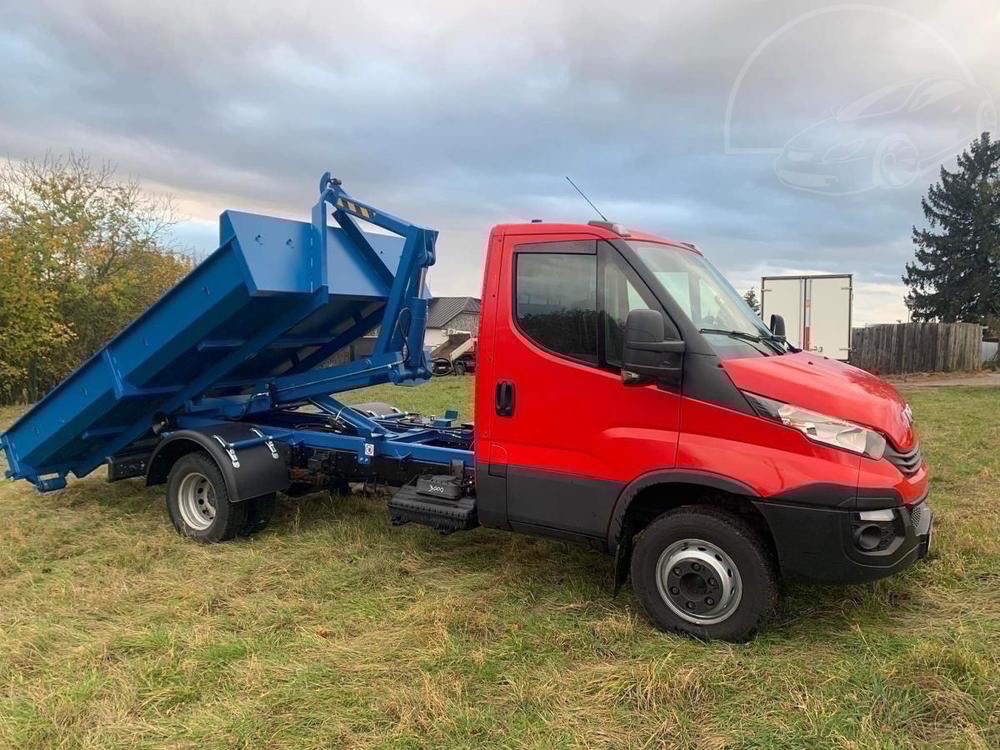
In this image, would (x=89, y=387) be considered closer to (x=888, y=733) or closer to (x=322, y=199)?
(x=322, y=199)

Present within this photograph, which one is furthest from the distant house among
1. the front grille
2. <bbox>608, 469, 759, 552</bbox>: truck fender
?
the front grille

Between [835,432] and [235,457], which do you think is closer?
[835,432]

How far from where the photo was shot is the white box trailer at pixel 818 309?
20.8 metres

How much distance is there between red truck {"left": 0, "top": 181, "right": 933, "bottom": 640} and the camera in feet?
12.1

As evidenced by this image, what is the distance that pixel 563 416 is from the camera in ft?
14.0

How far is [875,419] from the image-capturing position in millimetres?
3695

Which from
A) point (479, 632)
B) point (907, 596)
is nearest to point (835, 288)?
point (907, 596)

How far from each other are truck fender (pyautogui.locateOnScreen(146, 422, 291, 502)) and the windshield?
3567 mm

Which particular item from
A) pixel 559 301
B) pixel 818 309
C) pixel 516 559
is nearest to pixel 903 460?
pixel 559 301

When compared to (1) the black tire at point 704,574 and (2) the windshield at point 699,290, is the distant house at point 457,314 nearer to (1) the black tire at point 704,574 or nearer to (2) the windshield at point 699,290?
(2) the windshield at point 699,290

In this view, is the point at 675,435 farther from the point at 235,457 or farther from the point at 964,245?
the point at 964,245

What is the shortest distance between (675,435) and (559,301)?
42.3 inches

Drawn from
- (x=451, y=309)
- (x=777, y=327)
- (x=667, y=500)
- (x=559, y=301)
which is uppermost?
(x=451, y=309)

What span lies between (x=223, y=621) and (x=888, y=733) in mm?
3495
